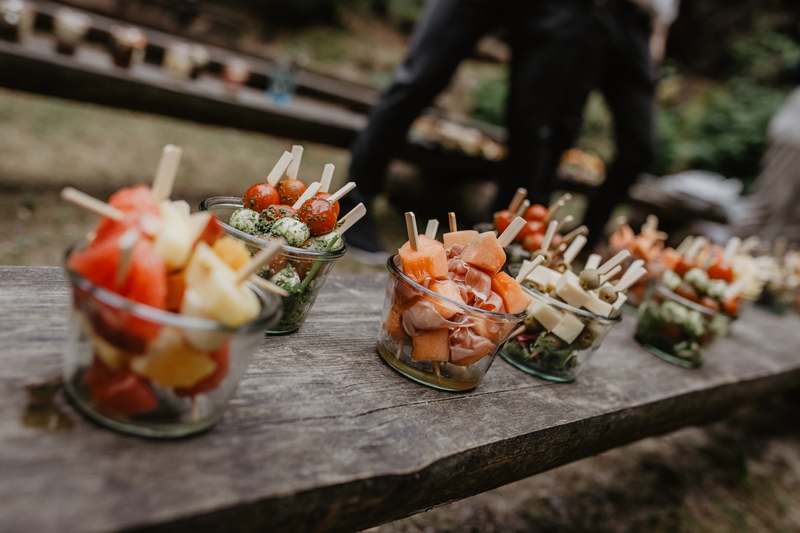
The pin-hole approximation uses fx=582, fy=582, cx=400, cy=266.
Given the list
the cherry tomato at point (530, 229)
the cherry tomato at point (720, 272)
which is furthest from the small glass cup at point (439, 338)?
the cherry tomato at point (720, 272)

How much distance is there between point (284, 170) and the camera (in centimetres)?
117

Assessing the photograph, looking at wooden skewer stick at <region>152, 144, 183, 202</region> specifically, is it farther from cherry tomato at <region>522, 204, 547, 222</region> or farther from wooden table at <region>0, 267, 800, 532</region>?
cherry tomato at <region>522, 204, 547, 222</region>

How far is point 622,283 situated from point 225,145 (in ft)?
14.6

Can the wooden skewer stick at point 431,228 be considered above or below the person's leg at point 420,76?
below

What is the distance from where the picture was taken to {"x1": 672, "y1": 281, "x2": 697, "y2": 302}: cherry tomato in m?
1.86

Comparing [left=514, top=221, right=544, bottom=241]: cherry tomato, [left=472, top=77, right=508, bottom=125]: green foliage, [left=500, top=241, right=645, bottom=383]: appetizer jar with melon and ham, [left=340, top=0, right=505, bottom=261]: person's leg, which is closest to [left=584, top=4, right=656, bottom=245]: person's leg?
[left=340, top=0, right=505, bottom=261]: person's leg

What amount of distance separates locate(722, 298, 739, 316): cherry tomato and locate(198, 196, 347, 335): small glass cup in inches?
53.3

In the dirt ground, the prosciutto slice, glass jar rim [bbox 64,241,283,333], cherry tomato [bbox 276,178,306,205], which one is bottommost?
the dirt ground

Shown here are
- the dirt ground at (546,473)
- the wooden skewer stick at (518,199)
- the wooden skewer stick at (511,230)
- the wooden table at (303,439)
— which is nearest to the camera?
the wooden table at (303,439)

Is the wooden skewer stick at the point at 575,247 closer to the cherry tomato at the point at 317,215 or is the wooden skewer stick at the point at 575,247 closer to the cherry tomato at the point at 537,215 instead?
the cherry tomato at the point at 537,215

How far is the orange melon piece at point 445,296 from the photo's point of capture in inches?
41.3

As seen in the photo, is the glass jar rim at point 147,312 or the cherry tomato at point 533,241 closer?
the glass jar rim at point 147,312

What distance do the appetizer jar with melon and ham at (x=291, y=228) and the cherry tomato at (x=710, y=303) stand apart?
1.29 metres

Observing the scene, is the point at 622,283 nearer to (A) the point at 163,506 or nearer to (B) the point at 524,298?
(B) the point at 524,298
